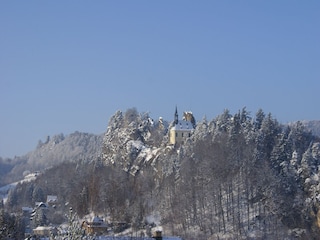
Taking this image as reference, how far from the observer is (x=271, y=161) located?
6556 centimetres

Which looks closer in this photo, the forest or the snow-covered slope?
the forest

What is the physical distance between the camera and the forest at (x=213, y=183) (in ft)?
192

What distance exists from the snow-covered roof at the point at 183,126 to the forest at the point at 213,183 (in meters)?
2.73

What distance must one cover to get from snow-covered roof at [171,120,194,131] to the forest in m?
2.73

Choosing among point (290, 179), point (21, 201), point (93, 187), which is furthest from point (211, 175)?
point (21, 201)

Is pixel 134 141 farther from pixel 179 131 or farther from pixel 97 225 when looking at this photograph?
pixel 97 225

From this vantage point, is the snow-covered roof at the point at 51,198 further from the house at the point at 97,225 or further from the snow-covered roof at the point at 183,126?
the house at the point at 97,225

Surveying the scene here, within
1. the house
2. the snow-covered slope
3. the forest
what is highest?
the snow-covered slope

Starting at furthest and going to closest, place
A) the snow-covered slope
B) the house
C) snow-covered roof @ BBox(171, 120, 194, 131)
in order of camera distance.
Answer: snow-covered roof @ BBox(171, 120, 194, 131), the snow-covered slope, the house

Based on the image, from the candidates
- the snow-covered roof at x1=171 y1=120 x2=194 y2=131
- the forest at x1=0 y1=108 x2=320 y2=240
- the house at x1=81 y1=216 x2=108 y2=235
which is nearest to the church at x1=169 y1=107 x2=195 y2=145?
the snow-covered roof at x1=171 y1=120 x2=194 y2=131

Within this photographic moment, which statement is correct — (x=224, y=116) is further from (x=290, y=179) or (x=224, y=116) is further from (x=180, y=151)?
(x=290, y=179)

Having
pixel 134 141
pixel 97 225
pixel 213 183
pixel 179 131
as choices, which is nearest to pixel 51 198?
pixel 134 141

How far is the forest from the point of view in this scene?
58469 mm

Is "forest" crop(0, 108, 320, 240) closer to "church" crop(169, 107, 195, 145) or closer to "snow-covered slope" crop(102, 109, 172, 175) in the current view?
"snow-covered slope" crop(102, 109, 172, 175)
